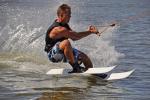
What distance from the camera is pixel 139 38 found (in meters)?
17.8

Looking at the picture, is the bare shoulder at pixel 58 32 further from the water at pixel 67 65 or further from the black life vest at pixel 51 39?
the water at pixel 67 65

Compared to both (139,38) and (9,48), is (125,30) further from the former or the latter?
(9,48)

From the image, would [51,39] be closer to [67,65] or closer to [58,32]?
[58,32]

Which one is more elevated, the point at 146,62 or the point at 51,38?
the point at 51,38

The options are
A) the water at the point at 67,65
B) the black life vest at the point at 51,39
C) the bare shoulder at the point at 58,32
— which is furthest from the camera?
the black life vest at the point at 51,39

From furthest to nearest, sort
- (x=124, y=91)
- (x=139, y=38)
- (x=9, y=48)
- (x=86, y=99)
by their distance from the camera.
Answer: (x=139, y=38), (x=9, y=48), (x=124, y=91), (x=86, y=99)

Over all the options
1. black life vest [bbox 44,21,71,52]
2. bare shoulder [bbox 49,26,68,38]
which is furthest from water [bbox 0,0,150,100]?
bare shoulder [bbox 49,26,68,38]

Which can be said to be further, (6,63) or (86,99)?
(6,63)

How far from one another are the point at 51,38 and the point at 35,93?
194cm

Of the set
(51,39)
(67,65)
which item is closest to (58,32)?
(51,39)

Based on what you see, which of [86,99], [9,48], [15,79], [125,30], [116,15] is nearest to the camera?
[86,99]

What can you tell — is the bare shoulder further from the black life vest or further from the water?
the water

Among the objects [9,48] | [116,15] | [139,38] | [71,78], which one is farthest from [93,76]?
[116,15]

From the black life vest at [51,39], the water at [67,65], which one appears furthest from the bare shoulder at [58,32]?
the water at [67,65]
